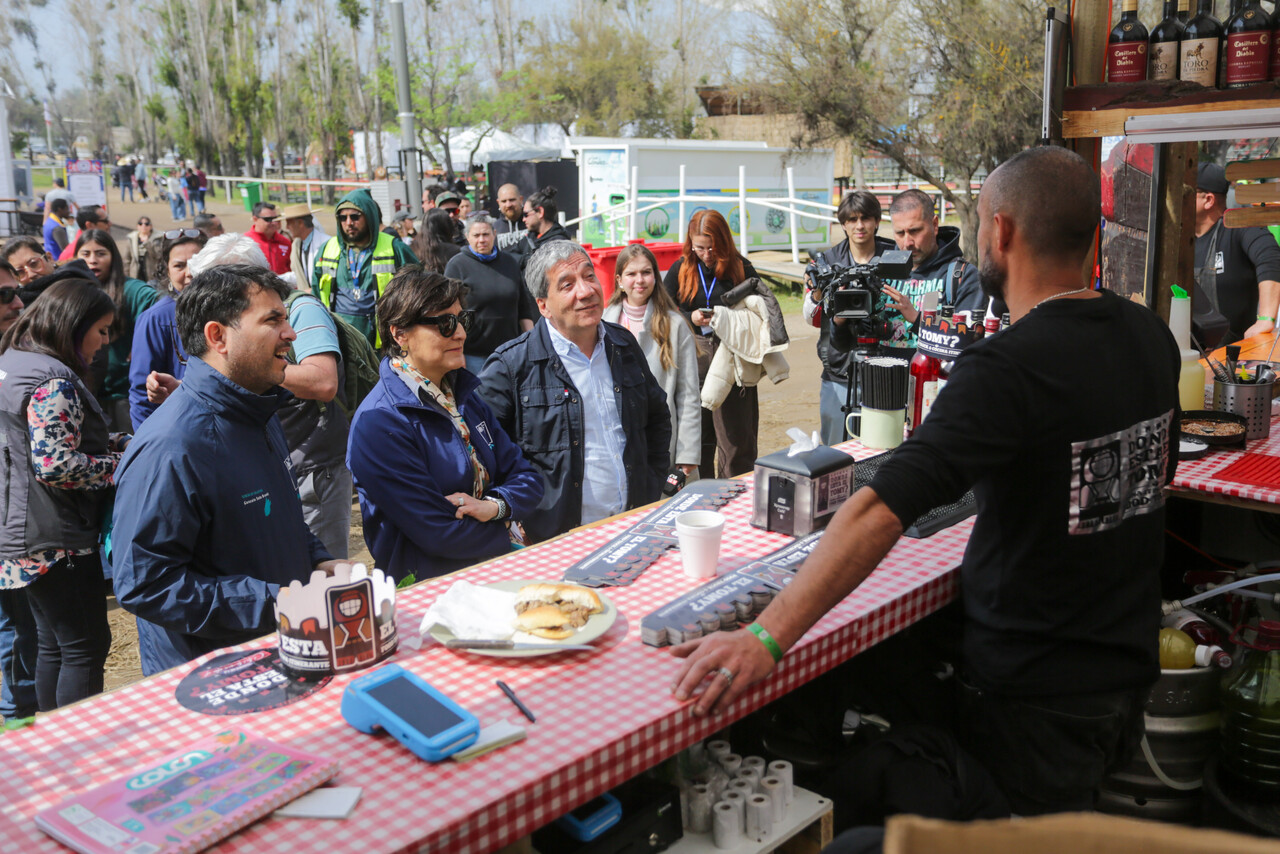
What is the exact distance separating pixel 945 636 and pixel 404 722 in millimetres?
1871

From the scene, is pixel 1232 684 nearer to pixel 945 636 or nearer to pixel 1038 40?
pixel 945 636

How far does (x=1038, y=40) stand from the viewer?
16078mm

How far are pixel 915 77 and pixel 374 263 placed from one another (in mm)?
14890

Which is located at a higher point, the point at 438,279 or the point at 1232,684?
the point at 438,279

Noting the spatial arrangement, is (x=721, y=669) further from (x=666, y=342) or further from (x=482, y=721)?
(x=666, y=342)

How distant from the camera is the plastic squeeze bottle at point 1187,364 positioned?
370cm

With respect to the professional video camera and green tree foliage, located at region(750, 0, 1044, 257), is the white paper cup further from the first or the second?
green tree foliage, located at region(750, 0, 1044, 257)

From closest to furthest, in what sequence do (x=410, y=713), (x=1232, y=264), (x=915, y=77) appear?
(x=410, y=713) < (x=1232, y=264) < (x=915, y=77)

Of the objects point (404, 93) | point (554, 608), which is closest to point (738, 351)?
point (554, 608)

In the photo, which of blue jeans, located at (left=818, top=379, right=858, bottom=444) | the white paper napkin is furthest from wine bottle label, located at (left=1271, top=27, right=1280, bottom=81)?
the white paper napkin

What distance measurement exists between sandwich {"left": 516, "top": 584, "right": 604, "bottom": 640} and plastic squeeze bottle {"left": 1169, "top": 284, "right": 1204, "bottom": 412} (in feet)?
8.58

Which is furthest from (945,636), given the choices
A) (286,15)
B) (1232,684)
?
(286,15)

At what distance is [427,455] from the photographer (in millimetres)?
3033

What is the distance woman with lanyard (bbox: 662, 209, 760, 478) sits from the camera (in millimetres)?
5652
